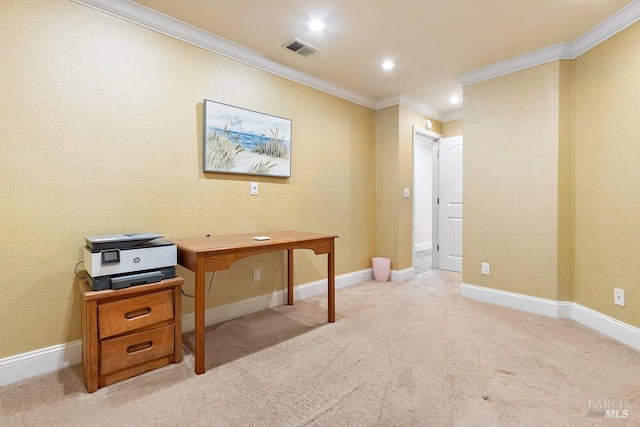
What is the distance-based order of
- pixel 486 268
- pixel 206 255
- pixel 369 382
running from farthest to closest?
pixel 486 268 → pixel 206 255 → pixel 369 382

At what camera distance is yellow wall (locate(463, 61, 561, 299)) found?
9.32 ft

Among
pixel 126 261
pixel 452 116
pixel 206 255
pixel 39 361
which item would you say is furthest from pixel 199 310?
pixel 452 116

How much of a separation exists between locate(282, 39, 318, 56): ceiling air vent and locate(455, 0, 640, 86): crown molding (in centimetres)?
169

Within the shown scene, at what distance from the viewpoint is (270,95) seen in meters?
3.04

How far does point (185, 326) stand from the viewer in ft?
8.14

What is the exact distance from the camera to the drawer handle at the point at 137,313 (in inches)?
71.4

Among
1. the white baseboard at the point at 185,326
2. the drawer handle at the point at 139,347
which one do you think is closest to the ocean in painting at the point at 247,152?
the white baseboard at the point at 185,326

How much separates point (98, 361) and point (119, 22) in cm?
220

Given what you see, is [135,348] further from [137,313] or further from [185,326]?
[185,326]

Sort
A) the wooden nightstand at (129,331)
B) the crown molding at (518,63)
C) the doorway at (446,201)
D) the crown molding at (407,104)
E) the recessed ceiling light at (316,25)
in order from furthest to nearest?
the doorway at (446,201)
the crown molding at (407,104)
the crown molding at (518,63)
the recessed ceiling light at (316,25)
the wooden nightstand at (129,331)

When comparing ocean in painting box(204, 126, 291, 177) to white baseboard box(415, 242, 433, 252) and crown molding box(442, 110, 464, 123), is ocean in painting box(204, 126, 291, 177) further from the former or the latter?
Result: white baseboard box(415, 242, 433, 252)

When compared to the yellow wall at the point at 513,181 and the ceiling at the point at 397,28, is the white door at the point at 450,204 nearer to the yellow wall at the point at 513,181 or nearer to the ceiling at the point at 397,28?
the yellow wall at the point at 513,181

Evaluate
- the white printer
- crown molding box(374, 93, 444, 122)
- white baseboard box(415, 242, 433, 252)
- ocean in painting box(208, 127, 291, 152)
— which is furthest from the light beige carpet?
white baseboard box(415, 242, 433, 252)

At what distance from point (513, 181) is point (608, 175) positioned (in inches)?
28.0
